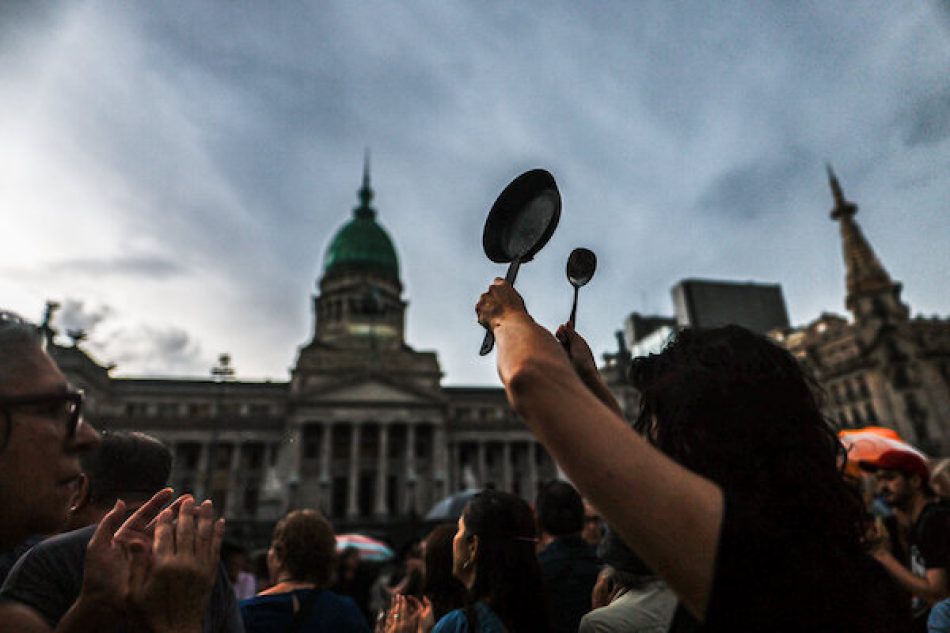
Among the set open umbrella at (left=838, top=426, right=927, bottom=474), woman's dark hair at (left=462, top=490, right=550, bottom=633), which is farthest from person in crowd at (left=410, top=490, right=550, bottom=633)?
open umbrella at (left=838, top=426, right=927, bottom=474)

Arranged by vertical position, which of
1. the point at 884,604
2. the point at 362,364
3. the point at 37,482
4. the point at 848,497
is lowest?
the point at 884,604

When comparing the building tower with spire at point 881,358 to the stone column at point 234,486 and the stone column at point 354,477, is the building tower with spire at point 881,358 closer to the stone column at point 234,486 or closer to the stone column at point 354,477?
the stone column at point 354,477

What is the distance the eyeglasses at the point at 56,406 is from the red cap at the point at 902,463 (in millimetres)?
6059

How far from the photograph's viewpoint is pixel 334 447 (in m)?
52.6

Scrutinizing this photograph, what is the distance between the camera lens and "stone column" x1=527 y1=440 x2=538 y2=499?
182ft

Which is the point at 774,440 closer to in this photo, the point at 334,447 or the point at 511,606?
the point at 511,606

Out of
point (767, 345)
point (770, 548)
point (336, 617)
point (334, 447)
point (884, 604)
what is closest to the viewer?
point (770, 548)

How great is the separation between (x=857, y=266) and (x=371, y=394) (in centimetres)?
5952

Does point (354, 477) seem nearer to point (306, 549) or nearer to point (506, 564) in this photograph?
point (306, 549)

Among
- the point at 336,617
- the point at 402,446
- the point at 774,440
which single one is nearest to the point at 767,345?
the point at 774,440

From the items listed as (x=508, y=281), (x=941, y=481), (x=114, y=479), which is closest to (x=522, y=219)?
(x=508, y=281)

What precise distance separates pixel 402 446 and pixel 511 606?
51538 millimetres

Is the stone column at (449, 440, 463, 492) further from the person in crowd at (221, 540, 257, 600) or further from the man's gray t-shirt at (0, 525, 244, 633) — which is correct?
the man's gray t-shirt at (0, 525, 244, 633)

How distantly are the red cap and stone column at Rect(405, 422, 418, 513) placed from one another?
45.8 m
